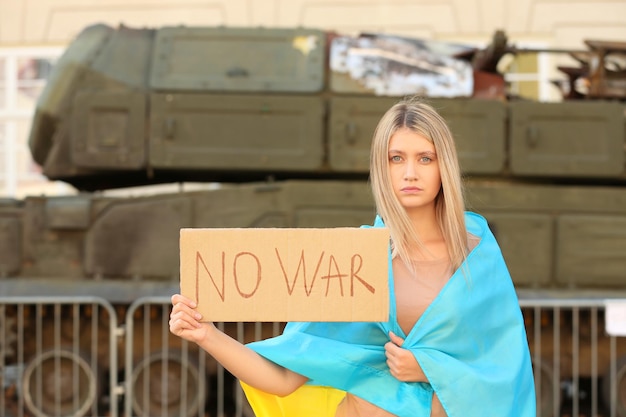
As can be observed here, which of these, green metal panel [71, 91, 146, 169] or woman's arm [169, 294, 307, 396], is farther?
green metal panel [71, 91, 146, 169]

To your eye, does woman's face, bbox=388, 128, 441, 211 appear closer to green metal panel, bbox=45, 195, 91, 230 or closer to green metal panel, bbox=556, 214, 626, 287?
green metal panel, bbox=556, 214, 626, 287

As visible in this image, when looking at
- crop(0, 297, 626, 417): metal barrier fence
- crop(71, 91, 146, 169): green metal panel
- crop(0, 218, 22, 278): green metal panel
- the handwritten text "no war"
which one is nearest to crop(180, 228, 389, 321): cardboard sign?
the handwritten text "no war"

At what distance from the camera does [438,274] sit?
247 cm

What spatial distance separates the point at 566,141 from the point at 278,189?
2280mm

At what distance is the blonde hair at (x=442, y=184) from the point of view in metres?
2.44

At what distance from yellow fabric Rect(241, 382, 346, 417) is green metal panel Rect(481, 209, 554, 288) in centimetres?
446

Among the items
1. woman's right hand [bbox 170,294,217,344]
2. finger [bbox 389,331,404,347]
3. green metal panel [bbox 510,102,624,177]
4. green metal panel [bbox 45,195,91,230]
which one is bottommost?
finger [bbox 389,331,404,347]

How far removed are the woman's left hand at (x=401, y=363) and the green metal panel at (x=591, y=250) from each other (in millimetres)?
4780

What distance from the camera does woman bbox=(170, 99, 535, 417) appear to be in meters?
2.37

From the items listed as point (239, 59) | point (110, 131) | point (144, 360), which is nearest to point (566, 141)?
point (239, 59)

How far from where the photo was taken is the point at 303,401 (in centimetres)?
262

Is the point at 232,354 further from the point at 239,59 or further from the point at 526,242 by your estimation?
the point at 239,59

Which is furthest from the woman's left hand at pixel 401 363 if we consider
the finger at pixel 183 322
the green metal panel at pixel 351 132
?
the green metal panel at pixel 351 132

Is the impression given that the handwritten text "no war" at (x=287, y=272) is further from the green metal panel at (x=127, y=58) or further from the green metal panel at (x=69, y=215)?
the green metal panel at (x=127, y=58)
